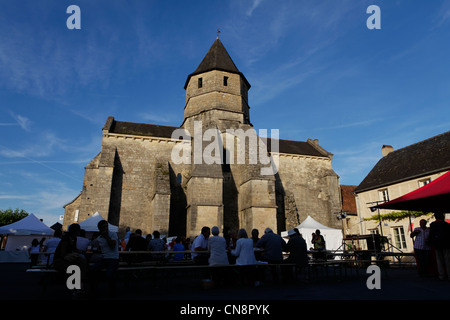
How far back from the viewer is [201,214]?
704 inches

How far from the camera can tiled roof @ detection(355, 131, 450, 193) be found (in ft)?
60.6

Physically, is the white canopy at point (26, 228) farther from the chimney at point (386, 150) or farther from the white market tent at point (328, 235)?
the chimney at point (386, 150)

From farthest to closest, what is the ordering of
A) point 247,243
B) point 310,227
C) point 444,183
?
point 310,227, point 444,183, point 247,243

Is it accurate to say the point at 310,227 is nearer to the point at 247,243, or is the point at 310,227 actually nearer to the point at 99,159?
the point at 247,243

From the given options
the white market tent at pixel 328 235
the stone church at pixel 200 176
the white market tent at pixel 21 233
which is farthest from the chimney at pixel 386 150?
the white market tent at pixel 21 233

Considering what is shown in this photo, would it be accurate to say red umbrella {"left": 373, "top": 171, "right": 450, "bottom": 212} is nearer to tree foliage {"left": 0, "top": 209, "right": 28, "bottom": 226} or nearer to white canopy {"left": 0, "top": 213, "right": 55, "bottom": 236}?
white canopy {"left": 0, "top": 213, "right": 55, "bottom": 236}

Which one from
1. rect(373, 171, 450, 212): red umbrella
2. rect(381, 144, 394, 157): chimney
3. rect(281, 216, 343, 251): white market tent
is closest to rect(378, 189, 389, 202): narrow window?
rect(381, 144, 394, 157): chimney

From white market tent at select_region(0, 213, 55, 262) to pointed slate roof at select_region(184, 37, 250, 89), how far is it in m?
15.8

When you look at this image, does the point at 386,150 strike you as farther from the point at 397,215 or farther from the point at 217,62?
the point at 217,62

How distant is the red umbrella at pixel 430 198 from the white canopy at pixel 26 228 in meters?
16.6

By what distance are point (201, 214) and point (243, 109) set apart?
10438mm

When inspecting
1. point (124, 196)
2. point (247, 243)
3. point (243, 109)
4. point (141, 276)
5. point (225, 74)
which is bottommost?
point (141, 276)
